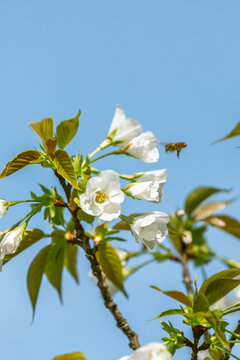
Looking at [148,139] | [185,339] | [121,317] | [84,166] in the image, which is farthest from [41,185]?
[185,339]

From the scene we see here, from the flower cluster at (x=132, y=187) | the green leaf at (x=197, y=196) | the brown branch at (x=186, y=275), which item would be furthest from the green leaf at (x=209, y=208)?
the flower cluster at (x=132, y=187)

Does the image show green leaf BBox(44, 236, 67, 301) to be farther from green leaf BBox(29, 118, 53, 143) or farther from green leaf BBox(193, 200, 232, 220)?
green leaf BBox(193, 200, 232, 220)

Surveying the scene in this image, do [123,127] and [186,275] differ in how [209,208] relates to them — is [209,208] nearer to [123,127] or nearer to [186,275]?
[186,275]

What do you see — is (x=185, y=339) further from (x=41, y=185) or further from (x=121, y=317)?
(x=41, y=185)

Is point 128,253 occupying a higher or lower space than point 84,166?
lower

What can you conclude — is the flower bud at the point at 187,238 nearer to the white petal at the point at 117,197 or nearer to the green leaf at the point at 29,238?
the green leaf at the point at 29,238

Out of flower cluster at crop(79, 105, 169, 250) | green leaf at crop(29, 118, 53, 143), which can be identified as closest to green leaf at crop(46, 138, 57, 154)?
green leaf at crop(29, 118, 53, 143)

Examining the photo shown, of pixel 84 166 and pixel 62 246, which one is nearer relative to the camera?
pixel 84 166
